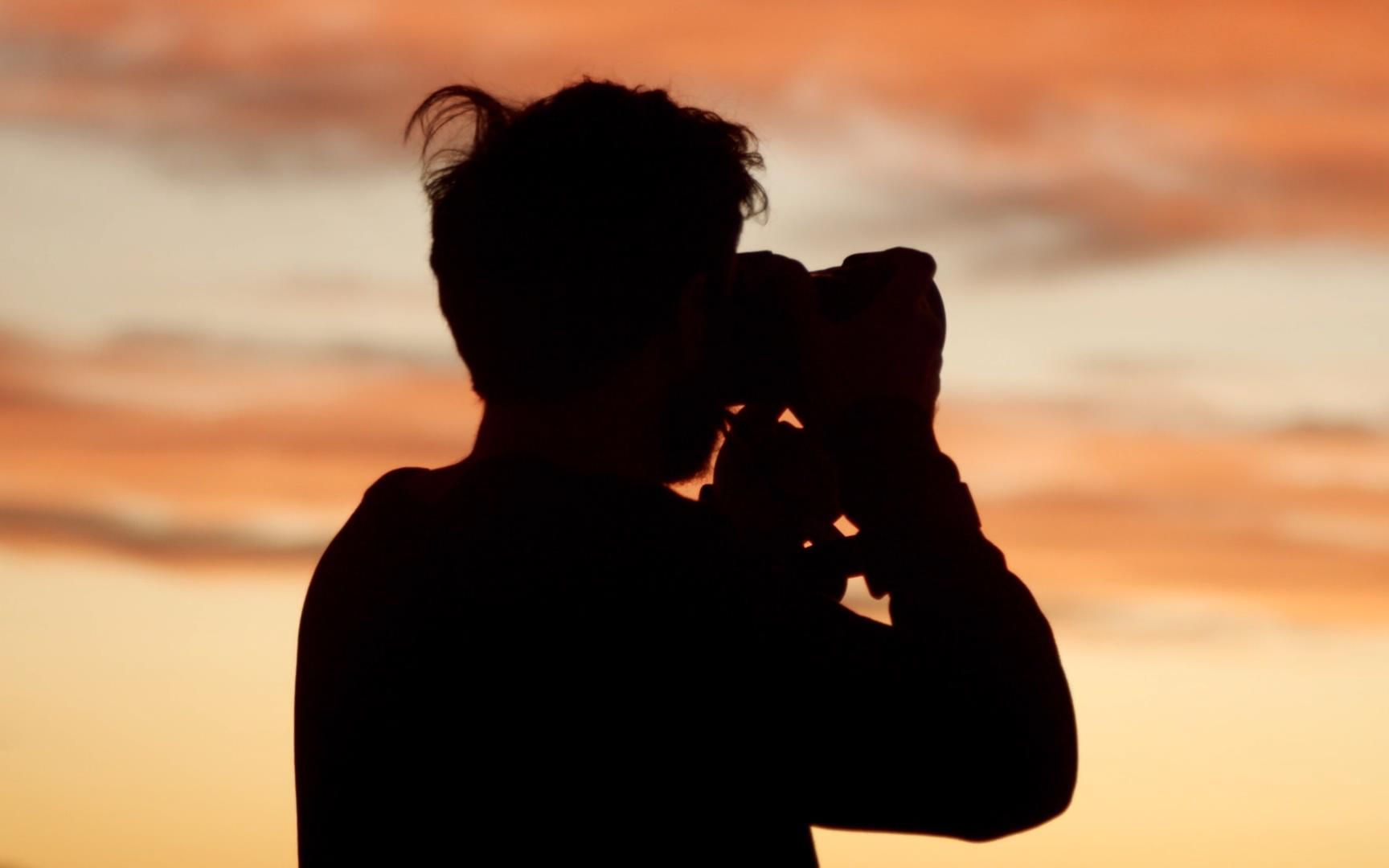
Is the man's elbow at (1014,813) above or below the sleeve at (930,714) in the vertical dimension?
below

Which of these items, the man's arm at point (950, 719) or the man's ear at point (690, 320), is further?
the man's ear at point (690, 320)

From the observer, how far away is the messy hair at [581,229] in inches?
77.7

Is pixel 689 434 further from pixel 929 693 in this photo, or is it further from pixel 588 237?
pixel 929 693

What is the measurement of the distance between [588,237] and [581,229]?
1 cm

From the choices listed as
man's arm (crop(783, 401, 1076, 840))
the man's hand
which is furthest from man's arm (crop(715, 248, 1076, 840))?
the man's hand

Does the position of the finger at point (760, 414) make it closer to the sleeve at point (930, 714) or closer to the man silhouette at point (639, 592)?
the man silhouette at point (639, 592)

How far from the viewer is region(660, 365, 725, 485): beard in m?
2.02

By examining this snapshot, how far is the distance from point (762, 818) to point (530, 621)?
0.31 metres

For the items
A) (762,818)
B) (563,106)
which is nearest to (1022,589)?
(762,818)

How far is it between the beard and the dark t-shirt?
0.57 feet

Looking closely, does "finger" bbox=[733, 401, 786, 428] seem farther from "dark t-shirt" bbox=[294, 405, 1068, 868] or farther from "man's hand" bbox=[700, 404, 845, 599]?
"dark t-shirt" bbox=[294, 405, 1068, 868]

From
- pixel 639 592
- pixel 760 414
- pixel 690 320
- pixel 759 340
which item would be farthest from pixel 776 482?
pixel 639 592

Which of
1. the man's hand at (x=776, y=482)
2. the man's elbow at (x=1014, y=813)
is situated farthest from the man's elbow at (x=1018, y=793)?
the man's hand at (x=776, y=482)

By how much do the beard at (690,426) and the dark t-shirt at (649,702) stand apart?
17cm
